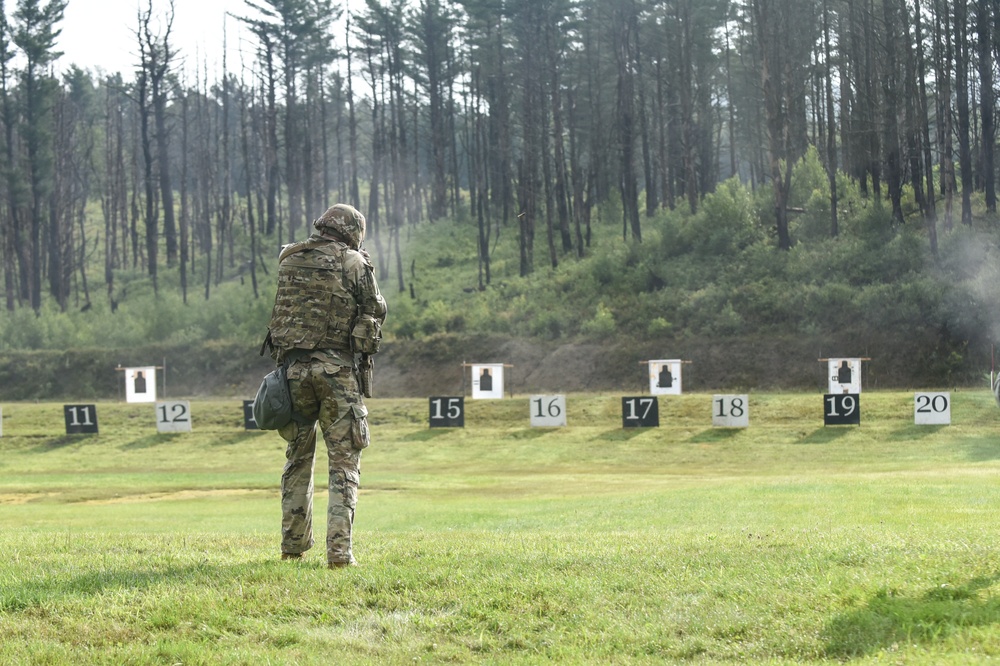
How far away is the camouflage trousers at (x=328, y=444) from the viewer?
24.7 ft

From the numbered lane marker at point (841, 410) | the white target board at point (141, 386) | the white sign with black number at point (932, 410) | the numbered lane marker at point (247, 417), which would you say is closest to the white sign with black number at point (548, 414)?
the numbered lane marker at point (841, 410)

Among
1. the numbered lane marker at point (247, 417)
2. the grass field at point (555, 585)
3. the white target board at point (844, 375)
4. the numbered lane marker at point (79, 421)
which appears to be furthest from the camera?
the numbered lane marker at point (79, 421)

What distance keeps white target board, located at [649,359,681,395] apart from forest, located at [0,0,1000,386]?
707 centimetres

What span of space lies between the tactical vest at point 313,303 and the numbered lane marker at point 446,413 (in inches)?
1067

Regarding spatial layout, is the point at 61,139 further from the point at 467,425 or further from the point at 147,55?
the point at 467,425

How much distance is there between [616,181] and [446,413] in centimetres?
4172

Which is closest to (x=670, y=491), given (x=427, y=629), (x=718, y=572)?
(x=718, y=572)

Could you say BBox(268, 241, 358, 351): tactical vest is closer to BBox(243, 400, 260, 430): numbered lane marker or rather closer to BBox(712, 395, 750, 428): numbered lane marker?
BBox(712, 395, 750, 428): numbered lane marker

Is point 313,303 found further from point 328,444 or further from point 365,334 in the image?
point 328,444

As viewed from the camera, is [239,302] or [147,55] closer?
[239,302]

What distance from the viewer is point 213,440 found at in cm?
3466

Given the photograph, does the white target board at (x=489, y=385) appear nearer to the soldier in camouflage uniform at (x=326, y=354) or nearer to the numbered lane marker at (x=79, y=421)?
the numbered lane marker at (x=79, y=421)

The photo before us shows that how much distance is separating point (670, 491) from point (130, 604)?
13661 millimetres

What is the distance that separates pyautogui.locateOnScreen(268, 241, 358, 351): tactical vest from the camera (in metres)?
7.70
